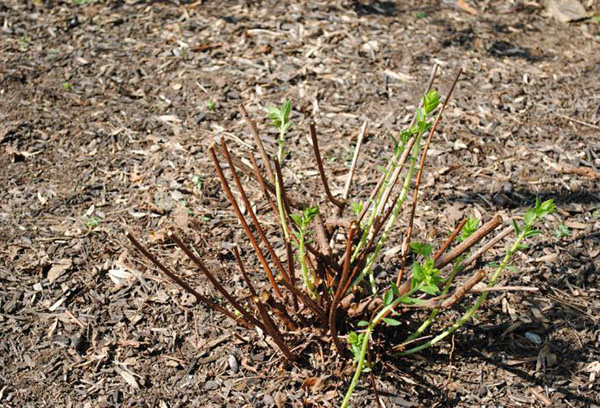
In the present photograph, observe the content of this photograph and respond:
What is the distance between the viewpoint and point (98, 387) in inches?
111

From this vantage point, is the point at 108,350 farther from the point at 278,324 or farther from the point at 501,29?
the point at 501,29

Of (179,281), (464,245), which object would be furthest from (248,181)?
(464,245)

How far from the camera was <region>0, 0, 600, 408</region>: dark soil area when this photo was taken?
→ 2.85 metres

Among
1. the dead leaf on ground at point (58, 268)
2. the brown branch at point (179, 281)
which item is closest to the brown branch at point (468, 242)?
the brown branch at point (179, 281)

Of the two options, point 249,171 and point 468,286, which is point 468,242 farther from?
point 249,171

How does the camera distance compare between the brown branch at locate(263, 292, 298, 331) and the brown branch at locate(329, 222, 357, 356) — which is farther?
the brown branch at locate(263, 292, 298, 331)

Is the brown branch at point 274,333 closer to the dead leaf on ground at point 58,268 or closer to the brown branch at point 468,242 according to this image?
the brown branch at point 468,242

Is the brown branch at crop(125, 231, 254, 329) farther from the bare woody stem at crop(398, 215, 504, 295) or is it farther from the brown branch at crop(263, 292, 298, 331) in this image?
the bare woody stem at crop(398, 215, 504, 295)

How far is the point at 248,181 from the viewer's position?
3.87m

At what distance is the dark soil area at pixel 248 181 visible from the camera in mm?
2854

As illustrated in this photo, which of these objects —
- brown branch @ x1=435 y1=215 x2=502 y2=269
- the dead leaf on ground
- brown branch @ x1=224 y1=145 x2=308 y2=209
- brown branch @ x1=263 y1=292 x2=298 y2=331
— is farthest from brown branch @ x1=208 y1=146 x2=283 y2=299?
the dead leaf on ground

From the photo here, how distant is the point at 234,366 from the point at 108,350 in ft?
1.93

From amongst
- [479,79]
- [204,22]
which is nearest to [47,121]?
[204,22]

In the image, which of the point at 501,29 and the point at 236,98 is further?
the point at 501,29
